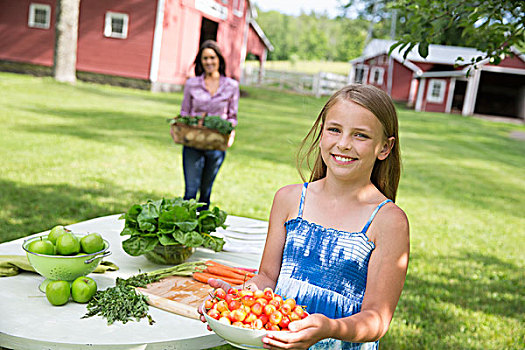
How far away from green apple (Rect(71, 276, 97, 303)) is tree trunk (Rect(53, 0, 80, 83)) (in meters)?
17.9

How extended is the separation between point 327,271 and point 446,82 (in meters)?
33.0

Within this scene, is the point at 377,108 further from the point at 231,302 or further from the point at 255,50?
the point at 255,50

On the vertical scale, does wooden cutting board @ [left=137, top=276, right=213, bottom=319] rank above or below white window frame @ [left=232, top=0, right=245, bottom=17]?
below

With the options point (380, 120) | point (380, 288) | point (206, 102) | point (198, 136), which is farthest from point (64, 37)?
point (380, 288)

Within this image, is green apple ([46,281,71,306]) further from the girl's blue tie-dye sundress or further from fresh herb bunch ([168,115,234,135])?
fresh herb bunch ([168,115,234,135])

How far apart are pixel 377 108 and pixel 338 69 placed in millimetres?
68003

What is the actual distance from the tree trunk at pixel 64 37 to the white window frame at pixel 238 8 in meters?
9.44

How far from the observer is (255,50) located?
102ft

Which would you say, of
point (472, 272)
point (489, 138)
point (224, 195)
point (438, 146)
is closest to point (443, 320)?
point (472, 272)

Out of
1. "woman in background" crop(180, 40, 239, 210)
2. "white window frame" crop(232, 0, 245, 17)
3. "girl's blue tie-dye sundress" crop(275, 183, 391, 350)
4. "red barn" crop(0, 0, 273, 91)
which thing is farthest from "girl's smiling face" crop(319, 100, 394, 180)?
"white window frame" crop(232, 0, 245, 17)

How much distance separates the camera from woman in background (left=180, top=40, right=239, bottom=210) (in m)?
5.41

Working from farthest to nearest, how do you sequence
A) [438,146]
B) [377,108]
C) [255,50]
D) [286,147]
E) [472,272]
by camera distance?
[255,50], [438,146], [286,147], [472,272], [377,108]

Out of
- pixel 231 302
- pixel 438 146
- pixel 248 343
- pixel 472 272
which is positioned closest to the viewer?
pixel 248 343

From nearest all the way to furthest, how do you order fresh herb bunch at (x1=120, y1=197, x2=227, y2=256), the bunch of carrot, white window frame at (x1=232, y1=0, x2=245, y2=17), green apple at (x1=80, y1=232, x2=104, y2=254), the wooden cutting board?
the wooden cutting board, green apple at (x1=80, y1=232, x2=104, y2=254), the bunch of carrot, fresh herb bunch at (x1=120, y1=197, x2=227, y2=256), white window frame at (x1=232, y1=0, x2=245, y2=17)
